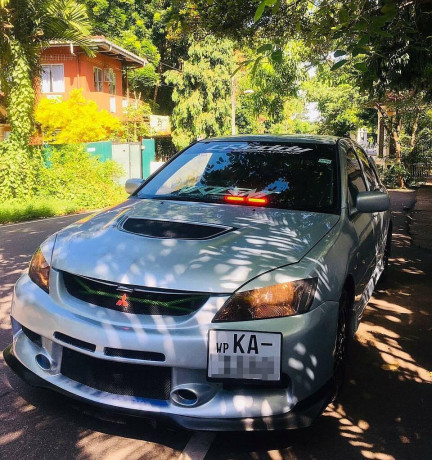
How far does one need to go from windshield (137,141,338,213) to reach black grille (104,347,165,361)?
1565mm

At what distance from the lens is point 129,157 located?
2052 centimetres

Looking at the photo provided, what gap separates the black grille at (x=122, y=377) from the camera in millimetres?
2541

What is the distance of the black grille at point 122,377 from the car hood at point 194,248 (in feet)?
1.39

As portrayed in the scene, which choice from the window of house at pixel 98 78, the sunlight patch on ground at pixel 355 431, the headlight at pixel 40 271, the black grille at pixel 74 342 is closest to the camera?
the black grille at pixel 74 342

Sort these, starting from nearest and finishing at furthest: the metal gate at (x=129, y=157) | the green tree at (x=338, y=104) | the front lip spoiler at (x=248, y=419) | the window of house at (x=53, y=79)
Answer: the front lip spoiler at (x=248, y=419) < the metal gate at (x=129, y=157) < the green tree at (x=338, y=104) < the window of house at (x=53, y=79)

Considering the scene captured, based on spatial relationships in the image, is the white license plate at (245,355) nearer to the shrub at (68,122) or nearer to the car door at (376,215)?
the car door at (376,215)

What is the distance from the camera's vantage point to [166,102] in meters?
40.7

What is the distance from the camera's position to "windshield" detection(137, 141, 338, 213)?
3758mm

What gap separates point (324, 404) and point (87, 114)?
59.0 feet

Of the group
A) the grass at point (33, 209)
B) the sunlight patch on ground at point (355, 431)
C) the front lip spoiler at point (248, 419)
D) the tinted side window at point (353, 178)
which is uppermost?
the tinted side window at point (353, 178)

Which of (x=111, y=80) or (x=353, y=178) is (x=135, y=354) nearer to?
(x=353, y=178)

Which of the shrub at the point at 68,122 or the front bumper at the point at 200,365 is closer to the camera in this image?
the front bumper at the point at 200,365

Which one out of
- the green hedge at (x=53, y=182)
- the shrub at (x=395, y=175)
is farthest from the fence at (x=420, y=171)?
the green hedge at (x=53, y=182)

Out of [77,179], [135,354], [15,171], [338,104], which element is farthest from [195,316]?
[338,104]
